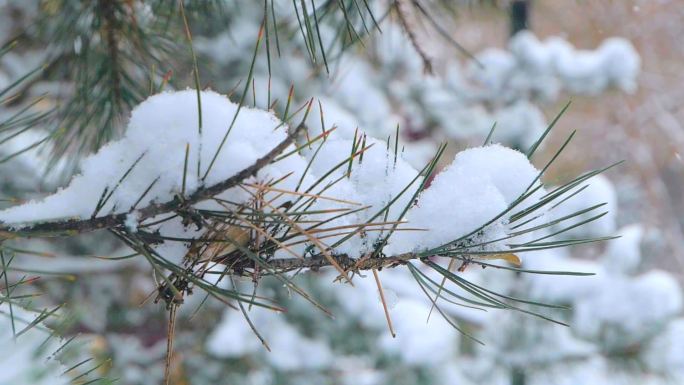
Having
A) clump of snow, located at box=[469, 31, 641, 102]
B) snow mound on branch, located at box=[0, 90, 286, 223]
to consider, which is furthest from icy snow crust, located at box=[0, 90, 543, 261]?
clump of snow, located at box=[469, 31, 641, 102]

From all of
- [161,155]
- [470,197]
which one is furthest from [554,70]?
[161,155]

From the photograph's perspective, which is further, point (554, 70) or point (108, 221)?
point (554, 70)

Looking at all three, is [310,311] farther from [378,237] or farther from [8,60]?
[378,237]

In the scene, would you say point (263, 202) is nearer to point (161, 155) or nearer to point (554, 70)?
point (161, 155)

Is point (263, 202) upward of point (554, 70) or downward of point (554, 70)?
downward

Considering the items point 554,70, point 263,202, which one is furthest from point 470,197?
point 554,70

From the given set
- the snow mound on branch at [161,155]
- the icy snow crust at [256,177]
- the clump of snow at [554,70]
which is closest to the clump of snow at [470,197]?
the icy snow crust at [256,177]

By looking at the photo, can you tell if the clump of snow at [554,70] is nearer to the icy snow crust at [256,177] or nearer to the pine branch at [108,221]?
the icy snow crust at [256,177]

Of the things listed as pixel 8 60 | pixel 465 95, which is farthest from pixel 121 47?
pixel 465 95

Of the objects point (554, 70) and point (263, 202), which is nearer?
point (263, 202)
